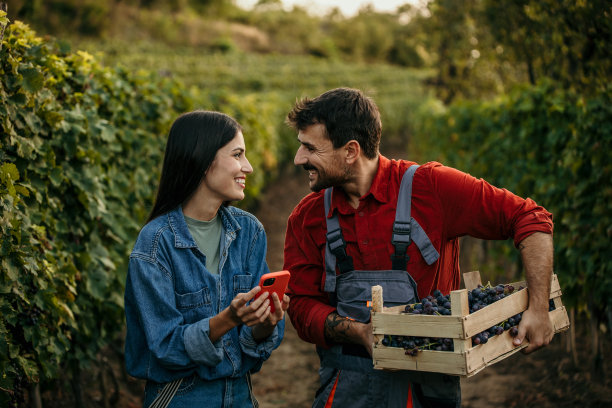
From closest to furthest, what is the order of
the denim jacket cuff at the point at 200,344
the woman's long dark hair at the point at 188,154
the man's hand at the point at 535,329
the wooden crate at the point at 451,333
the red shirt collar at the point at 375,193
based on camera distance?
1. the wooden crate at the point at 451,333
2. the denim jacket cuff at the point at 200,344
3. the man's hand at the point at 535,329
4. the woman's long dark hair at the point at 188,154
5. the red shirt collar at the point at 375,193

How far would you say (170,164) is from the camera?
2.75 metres

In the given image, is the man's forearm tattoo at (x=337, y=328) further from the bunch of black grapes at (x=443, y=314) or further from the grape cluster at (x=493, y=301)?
the grape cluster at (x=493, y=301)

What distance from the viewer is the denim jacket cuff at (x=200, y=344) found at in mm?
2469

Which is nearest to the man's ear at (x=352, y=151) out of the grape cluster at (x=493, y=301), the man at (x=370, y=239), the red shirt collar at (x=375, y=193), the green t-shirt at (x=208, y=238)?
the man at (x=370, y=239)

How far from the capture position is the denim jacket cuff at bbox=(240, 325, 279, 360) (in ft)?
8.91

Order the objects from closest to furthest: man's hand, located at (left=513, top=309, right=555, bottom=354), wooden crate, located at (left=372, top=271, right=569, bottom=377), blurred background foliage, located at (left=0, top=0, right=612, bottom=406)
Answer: wooden crate, located at (left=372, top=271, right=569, bottom=377), man's hand, located at (left=513, top=309, right=555, bottom=354), blurred background foliage, located at (left=0, top=0, right=612, bottom=406)

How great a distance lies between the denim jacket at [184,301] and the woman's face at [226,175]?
13 centimetres

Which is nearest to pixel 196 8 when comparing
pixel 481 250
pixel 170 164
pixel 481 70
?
pixel 481 70

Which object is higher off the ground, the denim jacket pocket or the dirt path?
the denim jacket pocket

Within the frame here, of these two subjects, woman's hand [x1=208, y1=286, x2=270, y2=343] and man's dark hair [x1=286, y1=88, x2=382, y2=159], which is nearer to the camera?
woman's hand [x1=208, y1=286, x2=270, y2=343]

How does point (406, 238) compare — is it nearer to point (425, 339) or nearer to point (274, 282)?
point (425, 339)

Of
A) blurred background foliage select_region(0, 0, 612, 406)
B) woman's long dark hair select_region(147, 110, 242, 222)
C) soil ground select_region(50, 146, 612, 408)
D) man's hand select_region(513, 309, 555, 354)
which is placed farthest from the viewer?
soil ground select_region(50, 146, 612, 408)

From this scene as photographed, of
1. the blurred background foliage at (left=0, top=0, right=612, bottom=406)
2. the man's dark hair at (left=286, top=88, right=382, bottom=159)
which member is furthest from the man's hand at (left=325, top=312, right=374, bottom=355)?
the blurred background foliage at (left=0, top=0, right=612, bottom=406)

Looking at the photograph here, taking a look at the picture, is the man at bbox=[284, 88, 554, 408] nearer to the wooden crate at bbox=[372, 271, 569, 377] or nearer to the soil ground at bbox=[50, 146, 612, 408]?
the wooden crate at bbox=[372, 271, 569, 377]
